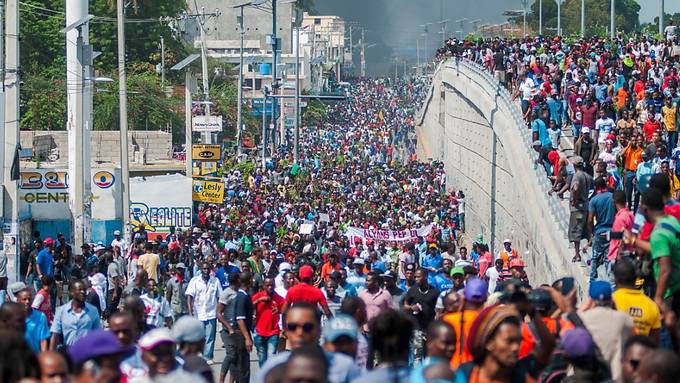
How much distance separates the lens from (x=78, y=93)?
109 feet

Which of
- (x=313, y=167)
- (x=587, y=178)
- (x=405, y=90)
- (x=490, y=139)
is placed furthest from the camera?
(x=405, y=90)

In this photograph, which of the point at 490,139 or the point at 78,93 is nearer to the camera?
the point at 78,93

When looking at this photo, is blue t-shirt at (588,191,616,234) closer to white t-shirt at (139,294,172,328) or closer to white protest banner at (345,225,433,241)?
white t-shirt at (139,294,172,328)

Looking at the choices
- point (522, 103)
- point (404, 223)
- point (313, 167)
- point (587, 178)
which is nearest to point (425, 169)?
point (313, 167)

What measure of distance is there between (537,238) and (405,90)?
405 ft

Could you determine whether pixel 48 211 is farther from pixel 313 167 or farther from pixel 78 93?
pixel 313 167

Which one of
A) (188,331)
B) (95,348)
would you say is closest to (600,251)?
(188,331)

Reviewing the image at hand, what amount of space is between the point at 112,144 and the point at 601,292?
1865 inches

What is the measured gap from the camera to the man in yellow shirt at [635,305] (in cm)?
1062

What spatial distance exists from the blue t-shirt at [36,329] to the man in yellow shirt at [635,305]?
16.3ft

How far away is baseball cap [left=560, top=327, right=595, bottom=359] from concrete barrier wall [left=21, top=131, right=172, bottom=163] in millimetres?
46280

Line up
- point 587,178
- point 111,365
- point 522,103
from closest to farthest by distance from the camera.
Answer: point 111,365
point 587,178
point 522,103

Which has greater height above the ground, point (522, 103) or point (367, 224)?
point (522, 103)

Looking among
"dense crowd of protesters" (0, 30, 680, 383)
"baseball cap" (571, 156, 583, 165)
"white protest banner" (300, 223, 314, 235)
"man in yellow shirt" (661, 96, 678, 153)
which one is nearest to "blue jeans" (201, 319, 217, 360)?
"dense crowd of protesters" (0, 30, 680, 383)
